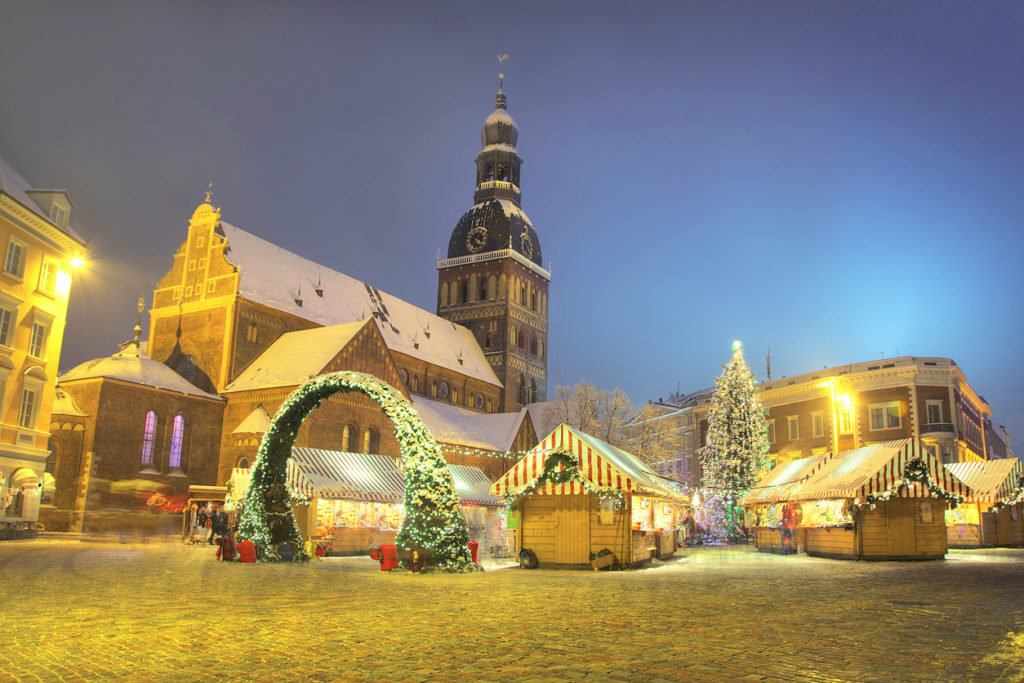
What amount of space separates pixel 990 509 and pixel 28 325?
137ft

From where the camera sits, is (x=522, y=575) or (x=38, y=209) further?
(x=38, y=209)

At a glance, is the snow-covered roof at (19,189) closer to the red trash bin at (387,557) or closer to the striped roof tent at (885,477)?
the red trash bin at (387,557)

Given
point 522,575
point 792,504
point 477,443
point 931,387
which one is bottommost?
point 522,575

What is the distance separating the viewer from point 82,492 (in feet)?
117

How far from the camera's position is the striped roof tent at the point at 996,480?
112ft

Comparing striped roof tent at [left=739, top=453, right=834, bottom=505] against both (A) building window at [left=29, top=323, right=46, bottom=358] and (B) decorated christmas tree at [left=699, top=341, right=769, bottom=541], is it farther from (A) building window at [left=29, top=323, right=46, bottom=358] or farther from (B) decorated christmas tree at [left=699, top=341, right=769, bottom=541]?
(A) building window at [left=29, top=323, right=46, bottom=358]

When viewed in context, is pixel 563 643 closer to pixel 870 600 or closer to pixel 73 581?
pixel 870 600

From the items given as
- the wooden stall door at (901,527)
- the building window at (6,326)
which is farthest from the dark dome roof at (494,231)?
the wooden stall door at (901,527)

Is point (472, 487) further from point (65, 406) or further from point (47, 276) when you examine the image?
point (47, 276)

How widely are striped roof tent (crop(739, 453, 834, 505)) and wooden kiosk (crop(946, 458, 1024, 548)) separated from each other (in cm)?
730

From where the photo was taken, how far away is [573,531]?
2170 centimetres

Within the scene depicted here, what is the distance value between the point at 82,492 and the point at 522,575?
84.8 feet

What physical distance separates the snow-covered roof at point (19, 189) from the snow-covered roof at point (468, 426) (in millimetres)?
23095

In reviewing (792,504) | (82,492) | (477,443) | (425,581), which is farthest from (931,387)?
(82,492)
